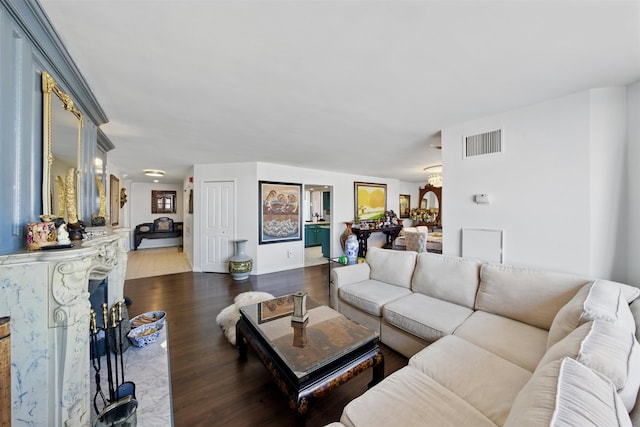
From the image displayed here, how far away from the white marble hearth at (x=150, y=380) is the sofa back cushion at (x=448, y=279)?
7.65ft

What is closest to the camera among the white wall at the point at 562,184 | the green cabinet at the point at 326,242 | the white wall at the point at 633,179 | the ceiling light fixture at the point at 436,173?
the white wall at the point at 633,179

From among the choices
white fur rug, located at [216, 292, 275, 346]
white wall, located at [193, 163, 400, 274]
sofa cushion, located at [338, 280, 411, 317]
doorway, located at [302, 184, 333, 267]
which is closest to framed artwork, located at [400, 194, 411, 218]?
doorway, located at [302, 184, 333, 267]

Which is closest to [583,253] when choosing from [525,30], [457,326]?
[457,326]

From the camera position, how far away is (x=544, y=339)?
1.57 metres

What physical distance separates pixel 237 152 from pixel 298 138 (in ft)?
4.49

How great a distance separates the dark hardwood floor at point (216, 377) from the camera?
1528 millimetres

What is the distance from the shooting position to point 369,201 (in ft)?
22.4

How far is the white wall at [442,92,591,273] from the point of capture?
2035 mm

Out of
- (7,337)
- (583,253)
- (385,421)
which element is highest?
(583,253)

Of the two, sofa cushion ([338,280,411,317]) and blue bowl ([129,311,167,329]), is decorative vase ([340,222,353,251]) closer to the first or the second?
sofa cushion ([338,280,411,317])

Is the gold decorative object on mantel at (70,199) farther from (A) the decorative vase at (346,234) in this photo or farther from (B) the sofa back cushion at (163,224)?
(B) the sofa back cushion at (163,224)

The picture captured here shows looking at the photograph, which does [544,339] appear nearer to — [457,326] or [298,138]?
[457,326]

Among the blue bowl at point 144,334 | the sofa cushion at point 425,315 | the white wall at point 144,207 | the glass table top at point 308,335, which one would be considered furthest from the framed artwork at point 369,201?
the white wall at point 144,207

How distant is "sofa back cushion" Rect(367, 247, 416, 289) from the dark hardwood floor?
75 cm
